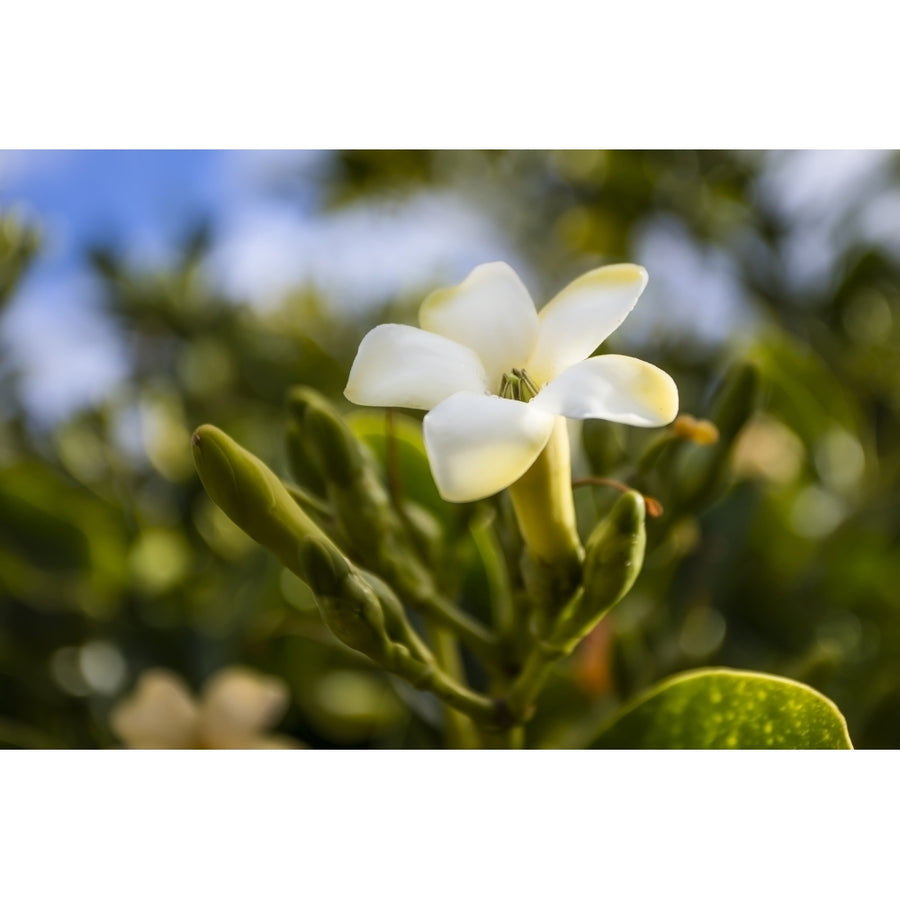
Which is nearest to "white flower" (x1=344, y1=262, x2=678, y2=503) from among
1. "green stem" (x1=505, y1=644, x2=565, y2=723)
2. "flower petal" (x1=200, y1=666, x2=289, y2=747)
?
"green stem" (x1=505, y1=644, x2=565, y2=723)

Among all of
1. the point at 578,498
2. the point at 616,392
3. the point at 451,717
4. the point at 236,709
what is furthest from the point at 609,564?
the point at 236,709

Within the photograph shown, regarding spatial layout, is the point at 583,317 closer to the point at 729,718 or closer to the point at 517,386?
the point at 517,386

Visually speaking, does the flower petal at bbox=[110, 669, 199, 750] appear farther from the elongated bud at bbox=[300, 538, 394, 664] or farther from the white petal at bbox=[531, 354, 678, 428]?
the white petal at bbox=[531, 354, 678, 428]

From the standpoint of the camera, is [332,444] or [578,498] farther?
[578,498]

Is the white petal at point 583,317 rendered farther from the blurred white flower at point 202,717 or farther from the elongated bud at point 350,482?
the blurred white flower at point 202,717

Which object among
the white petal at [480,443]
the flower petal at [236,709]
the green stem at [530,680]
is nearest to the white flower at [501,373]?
the white petal at [480,443]
